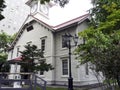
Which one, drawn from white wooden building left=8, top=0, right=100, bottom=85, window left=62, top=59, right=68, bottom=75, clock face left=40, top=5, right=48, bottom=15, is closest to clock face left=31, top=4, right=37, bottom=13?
clock face left=40, top=5, right=48, bottom=15

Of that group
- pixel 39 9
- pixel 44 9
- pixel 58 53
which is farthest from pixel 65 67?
pixel 44 9

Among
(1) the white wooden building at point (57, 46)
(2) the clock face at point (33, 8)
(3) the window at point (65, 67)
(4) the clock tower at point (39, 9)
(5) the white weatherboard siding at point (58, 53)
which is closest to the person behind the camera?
(5) the white weatherboard siding at point (58, 53)

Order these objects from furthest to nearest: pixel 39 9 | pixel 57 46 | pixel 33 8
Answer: pixel 33 8, pixel 39 9, pixel 57 46

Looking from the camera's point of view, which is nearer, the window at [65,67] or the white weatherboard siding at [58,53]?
the white weatherboard siding at [58,53]

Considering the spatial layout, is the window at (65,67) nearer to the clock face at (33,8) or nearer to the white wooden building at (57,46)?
the white wooden building at (57,46)

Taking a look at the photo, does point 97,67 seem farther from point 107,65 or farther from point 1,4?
point 1,4

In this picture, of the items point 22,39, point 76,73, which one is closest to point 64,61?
point 76,73

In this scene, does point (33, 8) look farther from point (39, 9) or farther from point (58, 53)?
point (58, 53)

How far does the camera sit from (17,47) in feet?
90.5

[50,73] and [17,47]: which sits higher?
[17,47]

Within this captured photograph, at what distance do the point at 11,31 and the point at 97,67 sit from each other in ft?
200

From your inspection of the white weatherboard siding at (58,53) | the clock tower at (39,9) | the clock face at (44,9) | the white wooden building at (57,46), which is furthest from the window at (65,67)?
the clock face at (44,9)

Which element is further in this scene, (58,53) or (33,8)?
(33,8)

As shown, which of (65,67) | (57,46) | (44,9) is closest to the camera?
(65,67)
